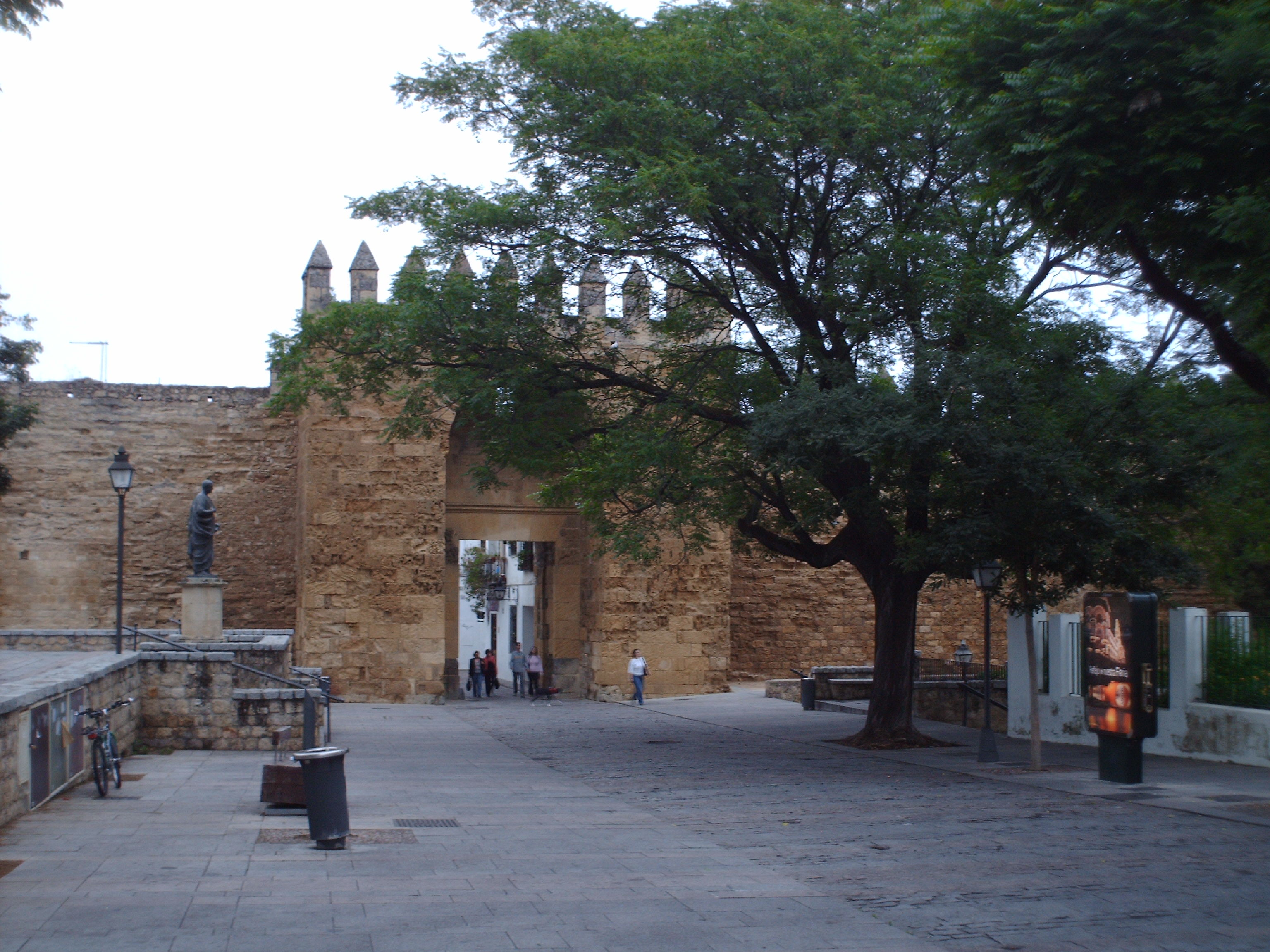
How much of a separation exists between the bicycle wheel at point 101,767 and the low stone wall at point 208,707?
4.12 metres

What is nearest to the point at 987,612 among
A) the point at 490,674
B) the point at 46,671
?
the point at 46,671

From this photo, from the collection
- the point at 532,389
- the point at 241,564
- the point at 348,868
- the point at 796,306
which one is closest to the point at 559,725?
the point at 532,389

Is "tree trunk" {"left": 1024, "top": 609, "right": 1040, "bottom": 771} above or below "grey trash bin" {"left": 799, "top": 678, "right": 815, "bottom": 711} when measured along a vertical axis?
above

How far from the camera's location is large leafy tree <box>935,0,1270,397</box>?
793 cm

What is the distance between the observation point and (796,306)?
48.3 feet

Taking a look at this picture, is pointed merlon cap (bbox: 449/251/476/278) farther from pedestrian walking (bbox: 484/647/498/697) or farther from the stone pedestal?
pedestrian walking (bbox: 484/647/498/697)

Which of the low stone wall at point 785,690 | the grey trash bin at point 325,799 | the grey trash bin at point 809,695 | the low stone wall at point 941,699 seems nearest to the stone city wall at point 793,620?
the low stone wall at point 785,690

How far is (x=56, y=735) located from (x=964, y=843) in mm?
7413

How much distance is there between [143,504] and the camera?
88.1ft

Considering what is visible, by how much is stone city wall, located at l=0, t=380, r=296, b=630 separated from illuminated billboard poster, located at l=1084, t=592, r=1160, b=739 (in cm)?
1986

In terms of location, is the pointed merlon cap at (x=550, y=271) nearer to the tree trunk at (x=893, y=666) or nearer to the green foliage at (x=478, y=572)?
the tree trunk at (x=893, y=666)

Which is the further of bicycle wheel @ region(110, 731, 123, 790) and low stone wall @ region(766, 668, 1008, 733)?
low stone wall @ region(766, 668, 1008, 733)

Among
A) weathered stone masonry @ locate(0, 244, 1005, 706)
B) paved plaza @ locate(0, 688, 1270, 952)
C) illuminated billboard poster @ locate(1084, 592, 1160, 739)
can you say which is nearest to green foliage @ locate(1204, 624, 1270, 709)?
paved plaza @ locate(0, 688, 1270, 952)

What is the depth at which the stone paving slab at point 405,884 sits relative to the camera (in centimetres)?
582
